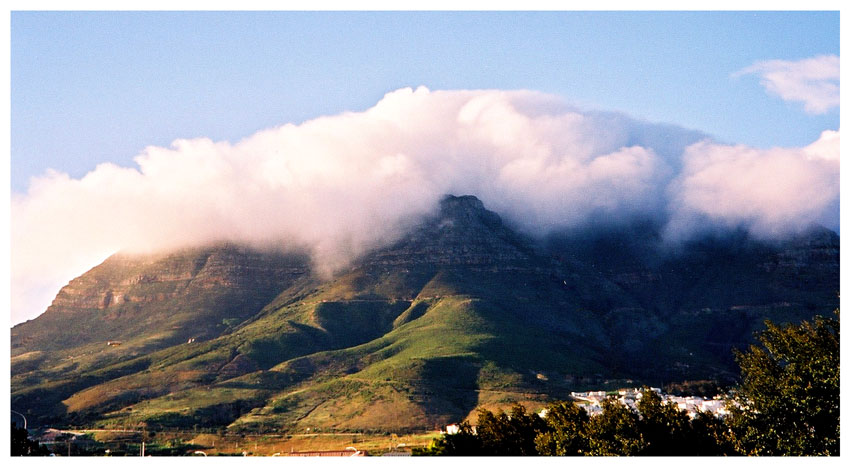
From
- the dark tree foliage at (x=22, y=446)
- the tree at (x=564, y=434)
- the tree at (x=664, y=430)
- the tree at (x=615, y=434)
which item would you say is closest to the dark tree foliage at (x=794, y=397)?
the tree at (x=664, y=430)

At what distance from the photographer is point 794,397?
58.4 m

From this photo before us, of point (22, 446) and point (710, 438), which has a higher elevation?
point (710, 438)

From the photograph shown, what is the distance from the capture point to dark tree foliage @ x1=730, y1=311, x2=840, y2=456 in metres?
57.4

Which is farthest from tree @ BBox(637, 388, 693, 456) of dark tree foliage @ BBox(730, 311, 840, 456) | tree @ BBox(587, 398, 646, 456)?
dark tree foliage @ BBox(730, 311, 840, 456)

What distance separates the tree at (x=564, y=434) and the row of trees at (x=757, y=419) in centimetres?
8

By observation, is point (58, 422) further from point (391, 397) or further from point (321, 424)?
point (391, 397)

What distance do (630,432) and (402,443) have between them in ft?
258

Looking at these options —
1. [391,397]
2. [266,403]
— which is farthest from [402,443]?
[266,403]

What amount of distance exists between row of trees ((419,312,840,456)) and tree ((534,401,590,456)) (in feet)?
0.26

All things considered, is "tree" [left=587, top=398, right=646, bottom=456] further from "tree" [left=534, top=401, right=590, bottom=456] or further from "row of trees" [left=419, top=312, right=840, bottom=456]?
"tree" [left=534, top=401, right=590, bottom=456]

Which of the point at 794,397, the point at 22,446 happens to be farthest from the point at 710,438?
the point at 22,446

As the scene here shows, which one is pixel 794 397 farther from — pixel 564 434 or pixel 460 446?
pixel 460 446

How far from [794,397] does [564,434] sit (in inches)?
768

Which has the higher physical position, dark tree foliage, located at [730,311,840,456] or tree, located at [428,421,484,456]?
dark tree foliage, located at [730,311,840,456]
